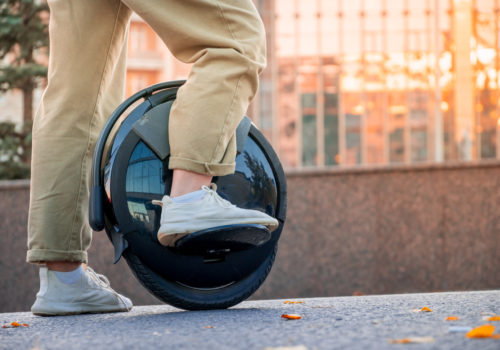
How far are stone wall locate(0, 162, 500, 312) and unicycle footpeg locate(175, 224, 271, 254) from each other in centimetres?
293

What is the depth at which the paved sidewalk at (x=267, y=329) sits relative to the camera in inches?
62.2

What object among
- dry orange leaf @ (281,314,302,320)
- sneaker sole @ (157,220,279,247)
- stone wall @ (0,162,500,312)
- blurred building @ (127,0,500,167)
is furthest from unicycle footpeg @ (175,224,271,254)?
blurred building @ (127,0,500,167)

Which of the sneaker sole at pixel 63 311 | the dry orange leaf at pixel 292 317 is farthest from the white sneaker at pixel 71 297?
the dry orange leaf at pixel 292 317

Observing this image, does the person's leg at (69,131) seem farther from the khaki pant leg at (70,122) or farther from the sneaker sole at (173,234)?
the sneaker sole at (173,234)

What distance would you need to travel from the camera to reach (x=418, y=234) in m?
5.16

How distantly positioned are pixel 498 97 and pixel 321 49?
1221cm

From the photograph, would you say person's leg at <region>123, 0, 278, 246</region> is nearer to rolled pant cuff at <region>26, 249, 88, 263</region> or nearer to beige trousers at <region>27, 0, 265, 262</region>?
beige trousers at <region>27, 0, 265, 262</region>

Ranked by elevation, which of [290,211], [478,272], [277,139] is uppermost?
[277,139]

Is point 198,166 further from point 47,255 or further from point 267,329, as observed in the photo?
point 47,255

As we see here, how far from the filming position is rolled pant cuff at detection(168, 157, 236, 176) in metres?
2.15

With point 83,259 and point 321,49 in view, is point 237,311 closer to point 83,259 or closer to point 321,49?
point 83,259

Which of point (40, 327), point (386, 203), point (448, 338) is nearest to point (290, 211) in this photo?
point (386, 203)

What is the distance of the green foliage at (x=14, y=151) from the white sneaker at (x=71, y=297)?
5.13 m

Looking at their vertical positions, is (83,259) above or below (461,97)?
below
